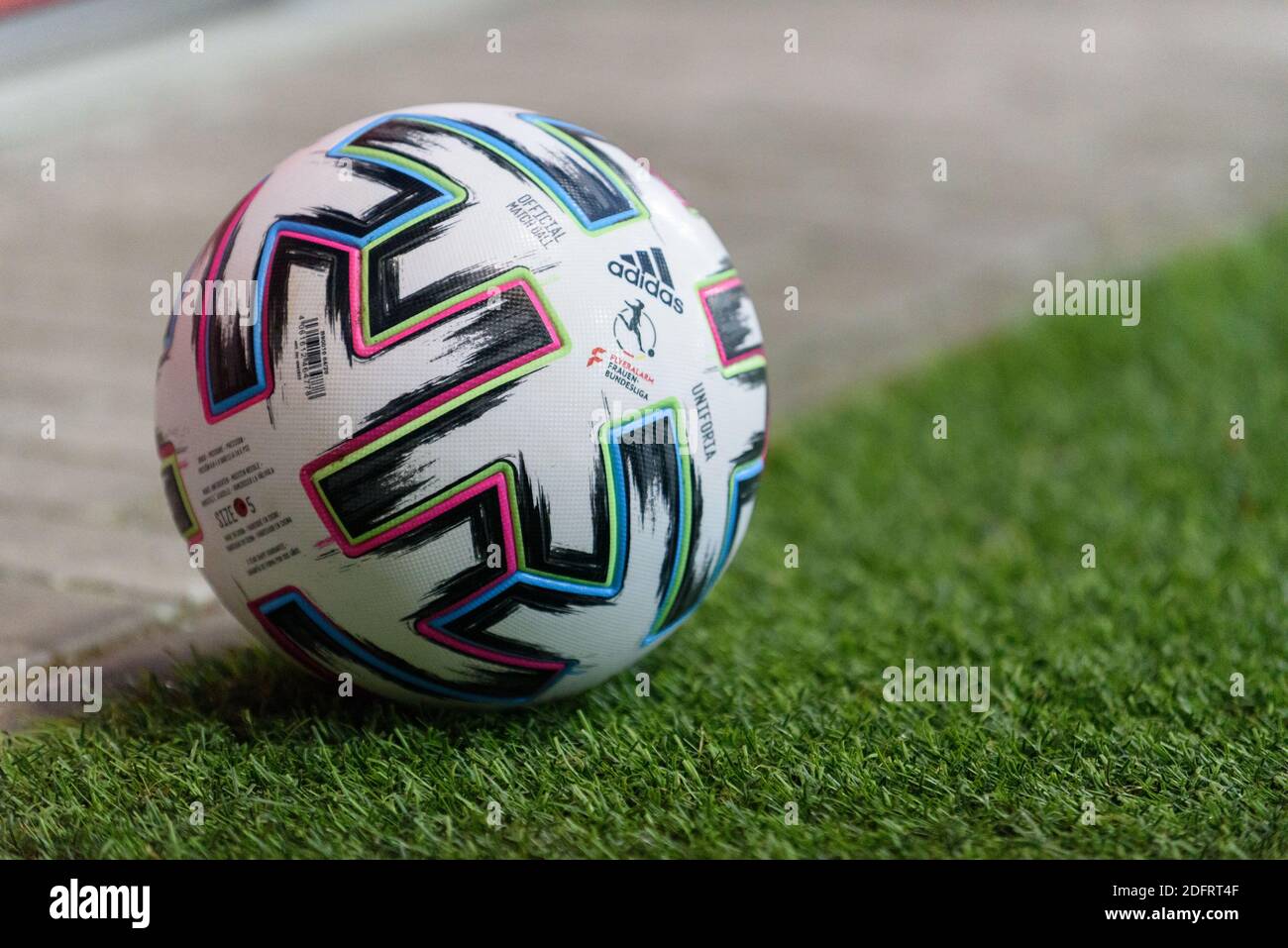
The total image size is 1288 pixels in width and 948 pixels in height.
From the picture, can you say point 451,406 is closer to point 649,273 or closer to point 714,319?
point 649,273

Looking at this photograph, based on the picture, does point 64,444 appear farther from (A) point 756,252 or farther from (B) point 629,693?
(A) point 756,252

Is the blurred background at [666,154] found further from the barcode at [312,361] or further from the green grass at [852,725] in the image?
the barcode at [312,361]

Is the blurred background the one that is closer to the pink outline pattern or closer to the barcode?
the barcode

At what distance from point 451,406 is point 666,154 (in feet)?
20.8

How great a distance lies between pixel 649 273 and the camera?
11.1 feet

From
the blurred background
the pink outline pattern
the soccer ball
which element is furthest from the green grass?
the pink outline pattern

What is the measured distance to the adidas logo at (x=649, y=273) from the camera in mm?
3332

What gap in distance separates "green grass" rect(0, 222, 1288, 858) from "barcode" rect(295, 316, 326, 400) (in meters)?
0.80

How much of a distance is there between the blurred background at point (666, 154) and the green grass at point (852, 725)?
0.71m

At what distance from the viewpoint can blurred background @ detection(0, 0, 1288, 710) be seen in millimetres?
5281

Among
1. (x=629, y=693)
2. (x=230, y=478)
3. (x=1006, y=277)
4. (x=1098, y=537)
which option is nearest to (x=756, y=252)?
(x=1006, y=277)

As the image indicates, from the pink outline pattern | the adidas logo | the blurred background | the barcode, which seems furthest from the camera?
the blurred background

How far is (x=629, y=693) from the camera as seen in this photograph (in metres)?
3.82
